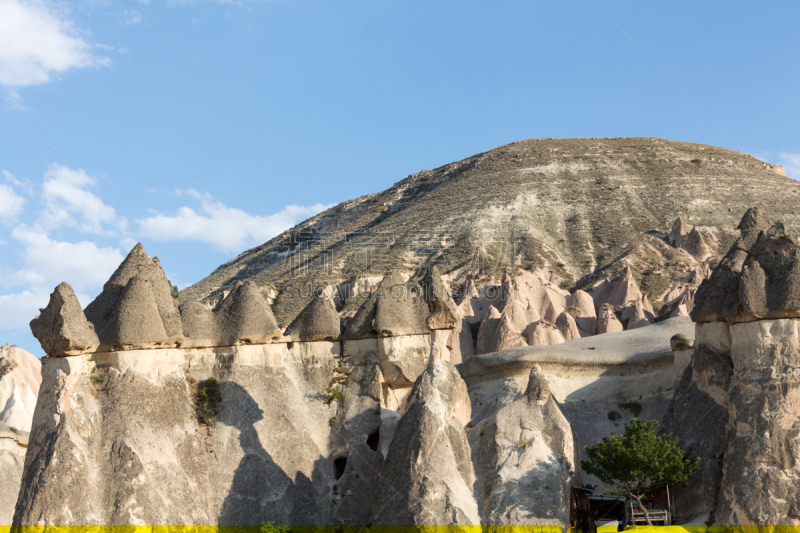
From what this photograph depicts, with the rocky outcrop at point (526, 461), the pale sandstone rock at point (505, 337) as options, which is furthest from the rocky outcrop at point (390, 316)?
the pale sandstone rock at point (505, 337)

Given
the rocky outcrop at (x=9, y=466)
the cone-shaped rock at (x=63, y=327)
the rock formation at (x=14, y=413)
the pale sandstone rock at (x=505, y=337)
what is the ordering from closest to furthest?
1. the cone-shaped rock at (x=63, y=327)
2. the rocky outcrop at (x=9, y=466)
3. the rock formation at (x=14, y=413)
4. the pale sandstone rock at (x=505, y=337)

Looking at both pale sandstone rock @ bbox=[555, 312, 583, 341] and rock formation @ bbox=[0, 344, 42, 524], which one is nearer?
rock formation @ bbox=[0, 344, 42, 524]

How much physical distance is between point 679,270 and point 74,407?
6198 centimetres

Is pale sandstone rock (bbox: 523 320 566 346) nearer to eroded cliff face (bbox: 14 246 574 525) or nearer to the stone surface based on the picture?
the stone surface

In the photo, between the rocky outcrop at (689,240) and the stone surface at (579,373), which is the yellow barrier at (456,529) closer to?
the stone surface at (579,373)

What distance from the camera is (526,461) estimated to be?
888 inches

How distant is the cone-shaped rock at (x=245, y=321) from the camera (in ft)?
88.3

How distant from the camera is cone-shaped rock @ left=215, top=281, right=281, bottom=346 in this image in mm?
26922

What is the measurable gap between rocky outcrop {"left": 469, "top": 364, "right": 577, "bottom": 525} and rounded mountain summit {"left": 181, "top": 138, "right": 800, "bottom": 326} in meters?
44.2

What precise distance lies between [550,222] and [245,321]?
6833 cm

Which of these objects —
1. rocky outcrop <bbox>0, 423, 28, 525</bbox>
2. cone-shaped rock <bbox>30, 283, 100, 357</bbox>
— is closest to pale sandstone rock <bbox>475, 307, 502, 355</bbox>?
rocky outcrop <bbox>0, 423, 28, 525</bbox>

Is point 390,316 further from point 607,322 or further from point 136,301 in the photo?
point 607,322

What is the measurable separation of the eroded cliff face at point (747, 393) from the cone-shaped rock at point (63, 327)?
55.8ft

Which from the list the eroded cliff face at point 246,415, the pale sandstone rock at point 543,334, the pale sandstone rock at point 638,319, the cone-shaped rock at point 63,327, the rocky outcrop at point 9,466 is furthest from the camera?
the pale sandstone rock at point 638,319
